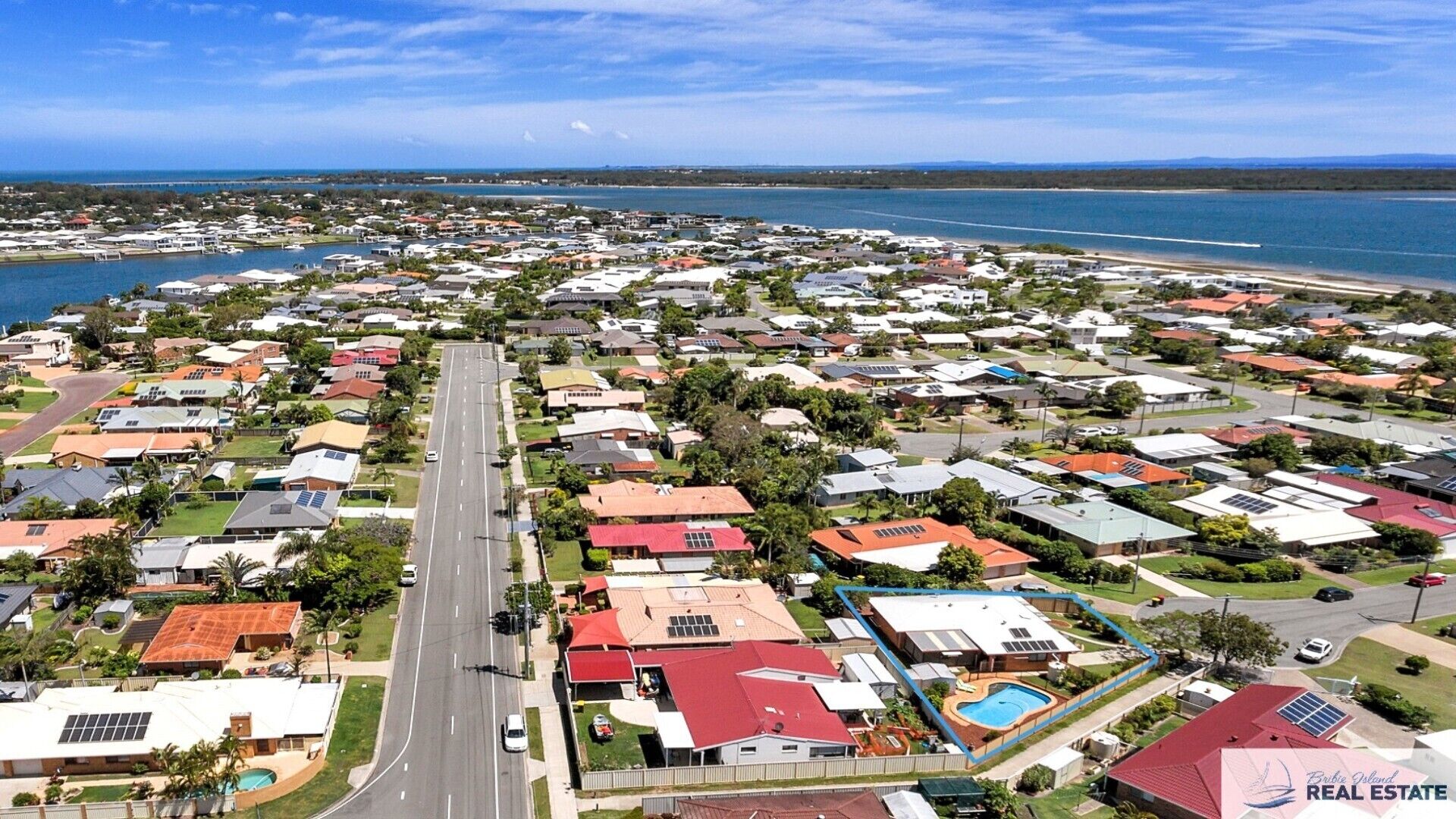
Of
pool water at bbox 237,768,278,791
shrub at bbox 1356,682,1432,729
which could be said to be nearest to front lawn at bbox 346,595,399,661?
pool water at bbox 237,768,278,791

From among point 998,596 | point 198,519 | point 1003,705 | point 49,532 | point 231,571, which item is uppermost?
point 231,571

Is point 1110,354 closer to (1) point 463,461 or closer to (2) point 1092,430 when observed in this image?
(2) point 1092,430

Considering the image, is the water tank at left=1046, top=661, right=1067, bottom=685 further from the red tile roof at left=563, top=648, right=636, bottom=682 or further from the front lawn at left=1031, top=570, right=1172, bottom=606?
the red tile roof at left=563, top=648, right=636, bottom=682

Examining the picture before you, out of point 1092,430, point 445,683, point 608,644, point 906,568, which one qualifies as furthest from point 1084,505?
point 445,683

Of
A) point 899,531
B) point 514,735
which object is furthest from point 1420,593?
point 514,735

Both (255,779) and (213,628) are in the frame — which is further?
(213,628)

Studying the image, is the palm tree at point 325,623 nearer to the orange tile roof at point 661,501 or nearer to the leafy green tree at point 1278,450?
the orange tile roof at point 661,501

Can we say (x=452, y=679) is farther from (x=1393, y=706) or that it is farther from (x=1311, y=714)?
(x=1393, y=706)
